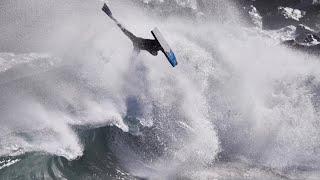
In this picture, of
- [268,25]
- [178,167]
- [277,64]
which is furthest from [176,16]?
[178,167]

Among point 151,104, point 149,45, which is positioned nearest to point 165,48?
point 149,45

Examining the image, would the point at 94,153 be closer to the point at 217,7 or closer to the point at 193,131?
the point at 193,131

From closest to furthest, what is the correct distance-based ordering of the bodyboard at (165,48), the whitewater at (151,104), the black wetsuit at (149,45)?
the bodyboard at (165,48) → the whitewater at (151,104) → the black wetsuit at (149,45)

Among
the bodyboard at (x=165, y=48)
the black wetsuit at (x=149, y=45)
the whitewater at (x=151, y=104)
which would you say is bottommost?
the whitewater at (x=151, y=104)

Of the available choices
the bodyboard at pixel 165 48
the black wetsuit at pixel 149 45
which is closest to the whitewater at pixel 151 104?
the black wetsuit at pixel 149 45

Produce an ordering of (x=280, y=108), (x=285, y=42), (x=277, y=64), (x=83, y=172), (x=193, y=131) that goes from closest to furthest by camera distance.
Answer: (x=83, y=172) < (x=193, y=131) < (x=280, y=108) < (x=277, y=64) < (x=285, y=42)

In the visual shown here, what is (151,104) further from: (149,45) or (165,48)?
(165,48)

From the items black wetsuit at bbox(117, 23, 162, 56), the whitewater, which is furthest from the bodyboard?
the whitewater

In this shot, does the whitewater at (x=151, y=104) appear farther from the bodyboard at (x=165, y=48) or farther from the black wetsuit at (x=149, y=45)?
the bodyboard at (x=165, y=48)
